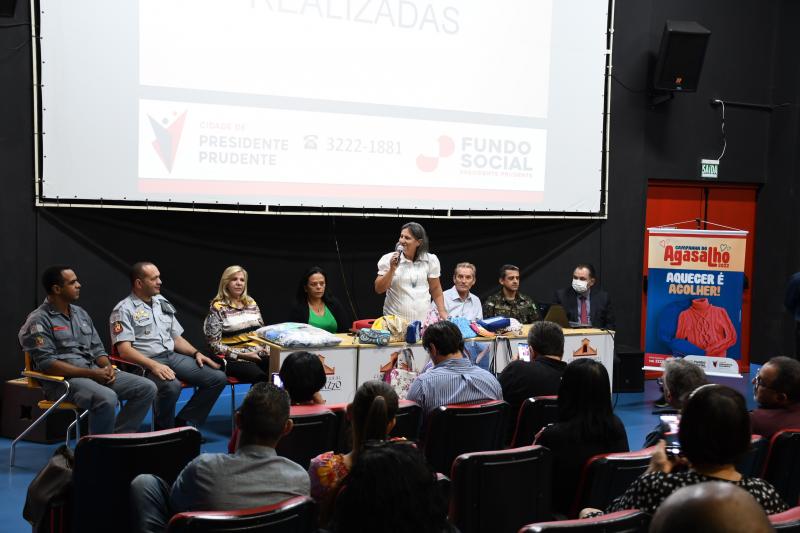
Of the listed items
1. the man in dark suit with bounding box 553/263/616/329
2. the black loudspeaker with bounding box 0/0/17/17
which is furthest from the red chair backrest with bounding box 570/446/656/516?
the black loudspeaker with bounding box 0/0/17/17

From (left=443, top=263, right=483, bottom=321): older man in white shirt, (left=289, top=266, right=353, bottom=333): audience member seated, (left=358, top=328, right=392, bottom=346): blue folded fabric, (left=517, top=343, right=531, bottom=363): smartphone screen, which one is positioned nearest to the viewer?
(left=358, top=328, right=392, bottom=346): blue folded fabric

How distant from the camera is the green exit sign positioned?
8.56 meters

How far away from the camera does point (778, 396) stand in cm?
320

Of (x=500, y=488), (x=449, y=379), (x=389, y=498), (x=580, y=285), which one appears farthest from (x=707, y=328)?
(x=389, y=498)

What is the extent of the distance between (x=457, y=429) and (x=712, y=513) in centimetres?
253

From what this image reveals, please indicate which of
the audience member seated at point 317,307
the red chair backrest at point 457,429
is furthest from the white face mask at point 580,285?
the red chair backrest at point 457,429

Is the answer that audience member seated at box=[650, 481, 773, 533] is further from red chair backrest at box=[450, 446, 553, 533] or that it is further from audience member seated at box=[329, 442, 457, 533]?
red chair backrest at box=[450, 446, 553, 533]

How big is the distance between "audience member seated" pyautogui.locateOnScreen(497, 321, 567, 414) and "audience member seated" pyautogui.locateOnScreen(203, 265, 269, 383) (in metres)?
2.10

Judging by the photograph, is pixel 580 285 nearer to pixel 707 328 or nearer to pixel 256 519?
→ pixel 707 328

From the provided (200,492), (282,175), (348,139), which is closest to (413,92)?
(348,139)

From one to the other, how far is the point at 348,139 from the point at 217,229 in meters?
1.31

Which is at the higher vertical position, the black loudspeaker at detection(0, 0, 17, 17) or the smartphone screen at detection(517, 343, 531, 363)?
the black loudspeaker at detection(0, 0, 17, 17)

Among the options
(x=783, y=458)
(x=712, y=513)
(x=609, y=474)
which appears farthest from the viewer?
(x=783, y=458)

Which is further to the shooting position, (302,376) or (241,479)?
(302,376)
